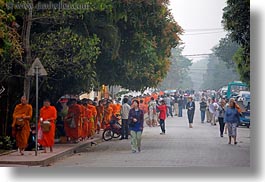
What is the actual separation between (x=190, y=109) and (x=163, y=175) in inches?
76.1

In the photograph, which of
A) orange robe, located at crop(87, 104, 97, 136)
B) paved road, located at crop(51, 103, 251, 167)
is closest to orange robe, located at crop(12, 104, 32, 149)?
paved road, located at crop(51, 103, 251, 167)

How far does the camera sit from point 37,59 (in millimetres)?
15914

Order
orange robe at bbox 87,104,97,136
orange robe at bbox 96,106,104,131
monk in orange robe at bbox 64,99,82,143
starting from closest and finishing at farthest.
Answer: monk in orange robe at bbox 64,99,82,143 < orange robe at bbox 96,106,104,131 < orange robe at bbox 87,104,97,136

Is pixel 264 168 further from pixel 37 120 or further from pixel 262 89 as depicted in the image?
pixel 37 120

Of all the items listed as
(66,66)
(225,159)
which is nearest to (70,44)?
(66,66)

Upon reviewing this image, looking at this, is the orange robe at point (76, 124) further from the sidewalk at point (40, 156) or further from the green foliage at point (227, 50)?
the green foliage at point (227, 50)

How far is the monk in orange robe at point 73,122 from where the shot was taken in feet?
58.2

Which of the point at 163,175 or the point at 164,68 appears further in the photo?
the point at 164,68

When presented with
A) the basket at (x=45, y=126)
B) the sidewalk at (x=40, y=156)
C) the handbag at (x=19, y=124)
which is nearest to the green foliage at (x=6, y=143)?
the sidewalk at (x=40, y=156)

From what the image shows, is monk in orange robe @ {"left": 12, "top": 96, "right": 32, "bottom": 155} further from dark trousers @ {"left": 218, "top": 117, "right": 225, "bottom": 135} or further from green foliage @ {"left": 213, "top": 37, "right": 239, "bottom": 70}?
green foliage @ {"left": 213, "top": 37, "right": 239, "bottom": 70}

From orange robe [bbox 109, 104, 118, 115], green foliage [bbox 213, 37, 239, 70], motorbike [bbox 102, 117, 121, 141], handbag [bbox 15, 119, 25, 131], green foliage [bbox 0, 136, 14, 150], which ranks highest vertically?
green foliage [bbox 213, 37, 239, 70]

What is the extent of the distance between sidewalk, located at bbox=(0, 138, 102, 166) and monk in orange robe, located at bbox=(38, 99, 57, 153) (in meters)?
0.20

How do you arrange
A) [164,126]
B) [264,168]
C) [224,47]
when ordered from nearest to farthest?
[264,168], [224,47], [164,126]

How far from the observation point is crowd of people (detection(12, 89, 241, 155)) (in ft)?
52.3
